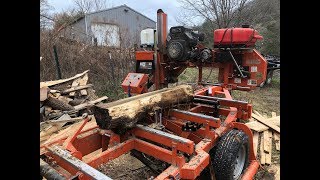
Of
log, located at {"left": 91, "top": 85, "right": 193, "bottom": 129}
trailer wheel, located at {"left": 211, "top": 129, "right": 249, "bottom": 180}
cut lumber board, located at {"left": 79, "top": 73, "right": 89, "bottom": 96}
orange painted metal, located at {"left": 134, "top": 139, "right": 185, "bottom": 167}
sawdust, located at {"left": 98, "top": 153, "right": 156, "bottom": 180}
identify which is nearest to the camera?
orange painted metal, located at {"left": 134, "top": 139, "right": 185, "bottom": 167}

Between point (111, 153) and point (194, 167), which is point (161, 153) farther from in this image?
point (111, 153)

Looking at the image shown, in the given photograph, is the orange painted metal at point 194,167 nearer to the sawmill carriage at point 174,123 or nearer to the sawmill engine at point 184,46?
the sawmill carriage at point 174,123

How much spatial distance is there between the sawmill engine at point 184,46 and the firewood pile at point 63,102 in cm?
288

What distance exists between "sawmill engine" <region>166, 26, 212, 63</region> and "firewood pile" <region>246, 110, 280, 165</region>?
5.87ft

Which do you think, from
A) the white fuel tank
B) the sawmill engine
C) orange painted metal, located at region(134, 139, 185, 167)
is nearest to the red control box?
the sawmill engine

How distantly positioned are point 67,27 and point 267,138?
31.7 feet

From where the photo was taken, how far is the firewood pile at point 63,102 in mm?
6145

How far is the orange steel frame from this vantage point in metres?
2.60

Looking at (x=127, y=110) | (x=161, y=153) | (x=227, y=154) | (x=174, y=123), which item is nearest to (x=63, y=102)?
(x=174, y=123)

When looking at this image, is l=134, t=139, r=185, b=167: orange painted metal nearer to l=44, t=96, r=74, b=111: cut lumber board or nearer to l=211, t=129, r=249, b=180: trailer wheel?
l=211, t=129, r=249, b=180: trailer wheel

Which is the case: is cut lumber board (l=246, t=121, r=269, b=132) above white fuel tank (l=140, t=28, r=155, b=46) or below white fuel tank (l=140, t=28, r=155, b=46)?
below

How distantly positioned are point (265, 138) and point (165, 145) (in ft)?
10.5

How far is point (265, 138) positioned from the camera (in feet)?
17.7
